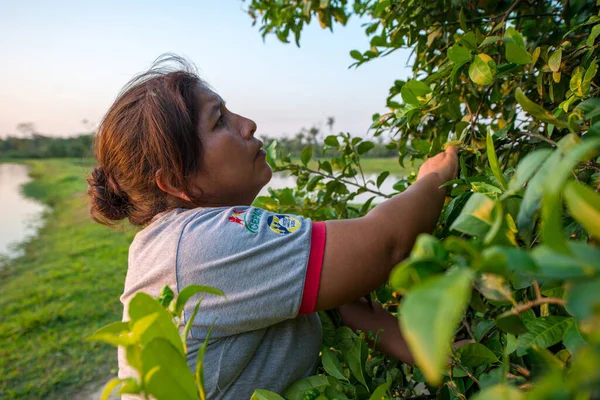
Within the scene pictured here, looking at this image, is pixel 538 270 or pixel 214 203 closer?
pixel 538 270

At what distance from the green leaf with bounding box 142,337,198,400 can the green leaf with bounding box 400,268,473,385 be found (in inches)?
7.8

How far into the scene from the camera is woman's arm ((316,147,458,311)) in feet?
2.51

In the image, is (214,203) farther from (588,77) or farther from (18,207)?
(18,207)

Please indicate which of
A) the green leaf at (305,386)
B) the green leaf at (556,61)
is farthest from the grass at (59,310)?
the green leaf at (556,61)

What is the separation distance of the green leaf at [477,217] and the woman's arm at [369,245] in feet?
1.43

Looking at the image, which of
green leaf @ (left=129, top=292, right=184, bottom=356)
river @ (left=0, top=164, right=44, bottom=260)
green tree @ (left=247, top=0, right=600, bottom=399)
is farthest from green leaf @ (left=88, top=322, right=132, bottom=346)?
river @ (left=0, top=164, right=44, bottom=260)

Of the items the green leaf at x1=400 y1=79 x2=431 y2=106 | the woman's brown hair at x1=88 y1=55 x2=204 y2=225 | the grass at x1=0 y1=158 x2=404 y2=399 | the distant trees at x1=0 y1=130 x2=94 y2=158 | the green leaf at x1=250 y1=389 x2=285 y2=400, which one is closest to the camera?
the green leaf at x1=250 y1=389 x2=285 y2=400

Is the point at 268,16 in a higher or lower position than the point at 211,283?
higher

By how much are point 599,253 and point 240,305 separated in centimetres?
60

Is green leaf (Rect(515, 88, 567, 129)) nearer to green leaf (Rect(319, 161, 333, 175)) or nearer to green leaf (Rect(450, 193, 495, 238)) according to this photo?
green leaf (Rect(450, 193, 495, 238))

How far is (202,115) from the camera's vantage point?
1.01m

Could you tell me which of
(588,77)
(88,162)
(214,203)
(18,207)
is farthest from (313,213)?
(18,207)

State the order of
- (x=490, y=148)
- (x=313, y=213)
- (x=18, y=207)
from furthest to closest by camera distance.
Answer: (x=18, y=207) < (x=313, y=213) < (x=490, y=148)

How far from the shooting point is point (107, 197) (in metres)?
1.13
